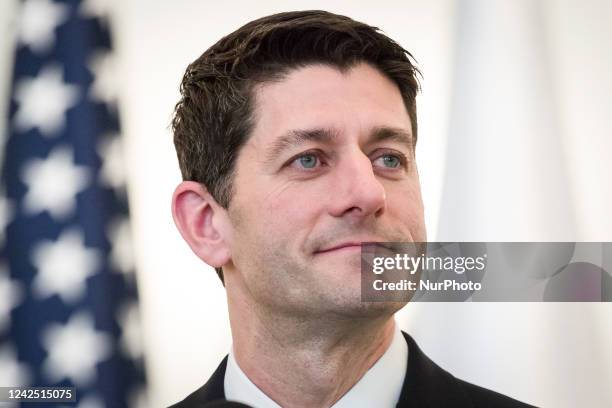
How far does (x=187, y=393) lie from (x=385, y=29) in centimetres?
97

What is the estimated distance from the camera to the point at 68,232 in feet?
5.76

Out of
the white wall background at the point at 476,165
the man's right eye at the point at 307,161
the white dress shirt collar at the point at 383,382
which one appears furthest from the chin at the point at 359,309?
the white wall background at the point at 476,165

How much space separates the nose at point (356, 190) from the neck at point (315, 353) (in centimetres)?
20

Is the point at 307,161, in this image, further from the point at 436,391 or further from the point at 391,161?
the point at 436,391

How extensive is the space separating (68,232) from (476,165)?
0.99m

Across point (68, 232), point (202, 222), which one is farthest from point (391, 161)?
point (68, 232)

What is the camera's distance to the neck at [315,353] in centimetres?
134

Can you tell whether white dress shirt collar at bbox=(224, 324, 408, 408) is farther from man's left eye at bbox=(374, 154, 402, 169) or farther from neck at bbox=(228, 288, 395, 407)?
man's left eye at bbox=(374, 154, 402, 169)

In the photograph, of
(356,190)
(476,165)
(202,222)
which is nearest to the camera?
(356,190)

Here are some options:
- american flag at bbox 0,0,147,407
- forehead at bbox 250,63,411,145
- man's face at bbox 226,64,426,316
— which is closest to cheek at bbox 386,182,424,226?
man's face at bbox 226,64,426,316

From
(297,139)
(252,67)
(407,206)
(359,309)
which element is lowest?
(359,309)

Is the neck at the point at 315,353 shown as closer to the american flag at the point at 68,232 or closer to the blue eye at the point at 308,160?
the blue eye at the point at 308,160

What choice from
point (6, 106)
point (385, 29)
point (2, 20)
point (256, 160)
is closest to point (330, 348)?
point (256, 160)

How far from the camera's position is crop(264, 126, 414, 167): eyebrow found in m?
1.31
